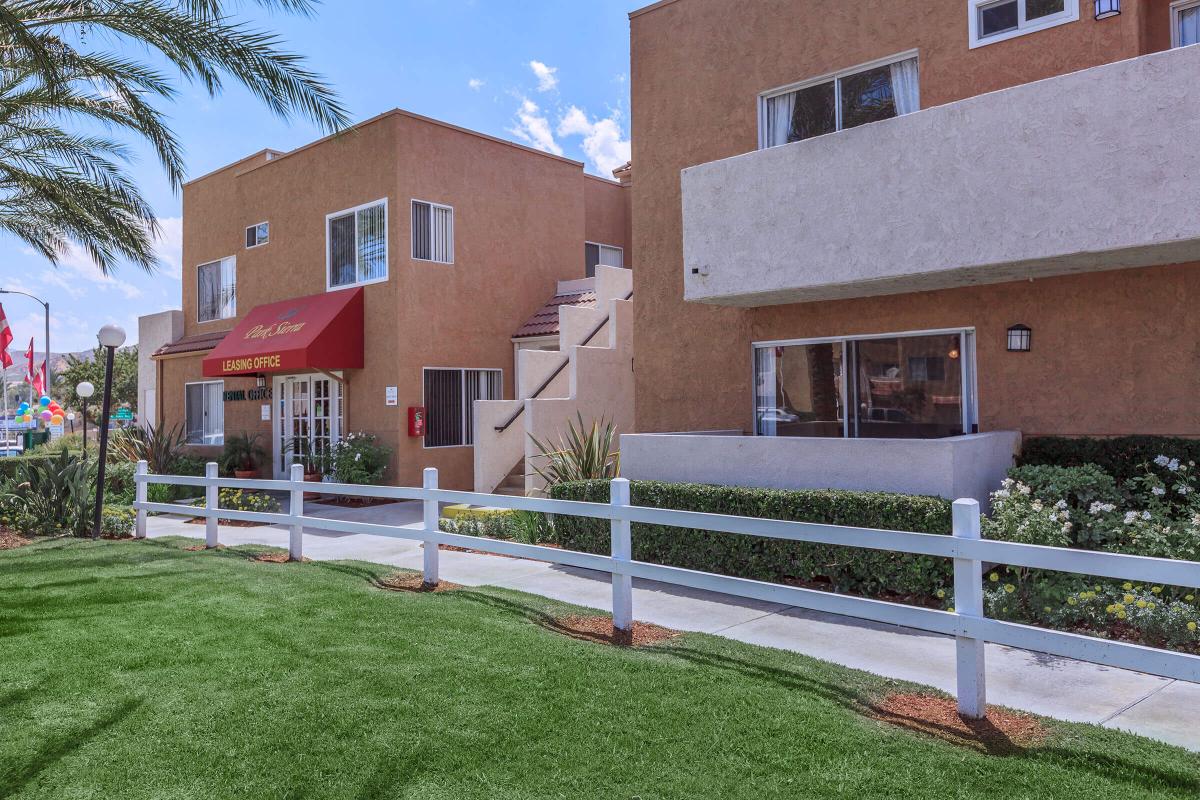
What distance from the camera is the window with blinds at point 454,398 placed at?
17.0 m

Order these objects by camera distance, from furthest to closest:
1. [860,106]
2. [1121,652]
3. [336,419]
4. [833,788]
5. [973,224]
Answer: [336,419]
[860,106]
[973,224]
[1121,652]
[833,788]

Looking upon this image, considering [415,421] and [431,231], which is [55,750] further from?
[431,231]

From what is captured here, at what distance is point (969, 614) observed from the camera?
15.9ft

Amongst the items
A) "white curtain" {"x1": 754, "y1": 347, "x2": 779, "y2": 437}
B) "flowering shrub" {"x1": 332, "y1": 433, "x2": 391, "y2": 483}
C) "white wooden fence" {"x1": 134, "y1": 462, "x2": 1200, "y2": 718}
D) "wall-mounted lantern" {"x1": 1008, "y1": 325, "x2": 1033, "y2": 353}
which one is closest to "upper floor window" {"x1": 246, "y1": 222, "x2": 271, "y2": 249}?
"flowering shrub" {"x1": 332, "y1": 433, "x2": 391, "y2": 483}

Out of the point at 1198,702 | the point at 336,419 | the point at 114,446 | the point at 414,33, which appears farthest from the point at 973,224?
the point at 114,446

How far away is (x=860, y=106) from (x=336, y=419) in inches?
473

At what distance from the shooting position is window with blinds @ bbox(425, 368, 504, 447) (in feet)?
55.8

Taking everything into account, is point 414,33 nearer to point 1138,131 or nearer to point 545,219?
point 545,219

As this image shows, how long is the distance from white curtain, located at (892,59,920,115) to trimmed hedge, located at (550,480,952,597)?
16.0ft

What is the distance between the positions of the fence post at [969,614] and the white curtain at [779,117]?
750 centimetres

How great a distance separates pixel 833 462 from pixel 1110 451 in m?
2.73

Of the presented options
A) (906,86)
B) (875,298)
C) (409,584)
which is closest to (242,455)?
(409,584)

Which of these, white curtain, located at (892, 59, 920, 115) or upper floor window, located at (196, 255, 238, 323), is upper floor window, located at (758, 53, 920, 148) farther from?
upper floor window, located at (196, 255, 238, 323)

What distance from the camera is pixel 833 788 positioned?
157 inches
